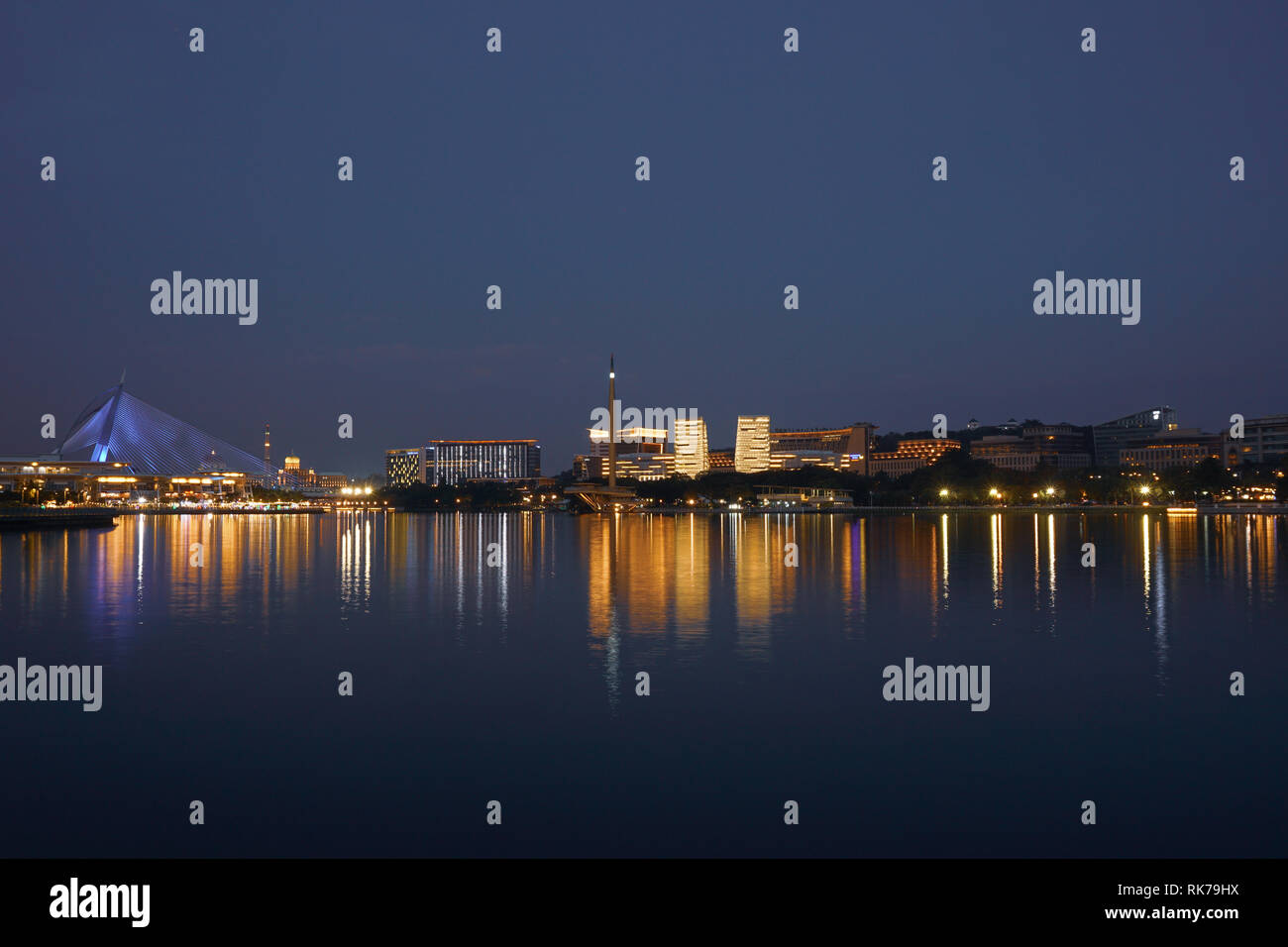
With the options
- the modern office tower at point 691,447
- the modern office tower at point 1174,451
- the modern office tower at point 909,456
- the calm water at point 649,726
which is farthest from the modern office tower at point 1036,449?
the calm water at point 649,726

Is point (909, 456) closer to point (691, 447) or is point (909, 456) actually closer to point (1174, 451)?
point (691, 447)

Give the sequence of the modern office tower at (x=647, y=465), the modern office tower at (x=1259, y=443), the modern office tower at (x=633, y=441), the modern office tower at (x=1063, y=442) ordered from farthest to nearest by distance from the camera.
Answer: the modern office tower at (x=633, y=441) → the modern office tower at (x=647, y=465) → the modern office tower at (x=1063, y=442) → the modern office tower at (x=1259, y=443)

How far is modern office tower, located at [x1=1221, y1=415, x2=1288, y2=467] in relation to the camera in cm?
11619

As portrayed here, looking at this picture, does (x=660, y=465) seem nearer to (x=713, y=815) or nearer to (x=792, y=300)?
(x=792, y=300)

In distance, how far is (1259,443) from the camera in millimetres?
119375

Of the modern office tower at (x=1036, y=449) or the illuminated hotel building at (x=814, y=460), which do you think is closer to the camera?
the modern office tower at (x=1036, y=449)

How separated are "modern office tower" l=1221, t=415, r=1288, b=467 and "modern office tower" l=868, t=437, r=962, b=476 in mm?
45299

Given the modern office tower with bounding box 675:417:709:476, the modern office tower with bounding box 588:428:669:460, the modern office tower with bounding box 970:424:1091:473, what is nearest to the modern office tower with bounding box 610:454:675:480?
the modern office tower with bounding box 675:417:709:476

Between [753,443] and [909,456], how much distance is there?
87.3 feet

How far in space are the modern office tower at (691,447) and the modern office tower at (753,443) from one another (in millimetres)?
6068

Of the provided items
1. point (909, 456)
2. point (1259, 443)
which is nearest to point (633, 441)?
point (909, 456)

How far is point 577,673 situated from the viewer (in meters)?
11.3

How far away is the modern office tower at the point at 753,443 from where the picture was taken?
167 m

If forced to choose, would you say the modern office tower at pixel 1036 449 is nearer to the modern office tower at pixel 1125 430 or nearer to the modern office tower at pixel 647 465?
the modern office tower at pixel 1125 430
